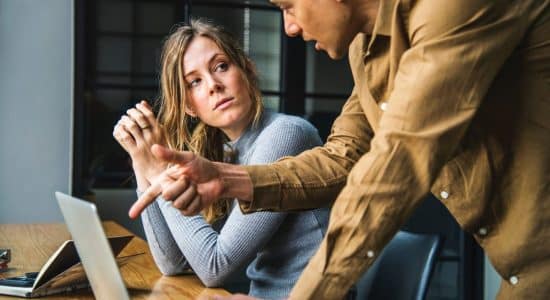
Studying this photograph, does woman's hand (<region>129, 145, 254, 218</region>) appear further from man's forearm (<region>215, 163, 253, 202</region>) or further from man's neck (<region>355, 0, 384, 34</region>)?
man's neck (<region>355, 0, 384, 34</region>)

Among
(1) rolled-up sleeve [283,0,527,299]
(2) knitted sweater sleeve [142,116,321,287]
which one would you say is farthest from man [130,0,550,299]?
(2) knitted sweater sleeve [142,116,321,287]

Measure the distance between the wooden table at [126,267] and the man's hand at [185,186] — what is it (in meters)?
0.41

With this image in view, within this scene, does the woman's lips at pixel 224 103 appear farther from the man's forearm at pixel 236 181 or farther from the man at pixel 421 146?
the man's forearm at pixel 236 181

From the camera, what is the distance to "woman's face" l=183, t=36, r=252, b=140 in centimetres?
220

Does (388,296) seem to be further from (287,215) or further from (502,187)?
(502,187)

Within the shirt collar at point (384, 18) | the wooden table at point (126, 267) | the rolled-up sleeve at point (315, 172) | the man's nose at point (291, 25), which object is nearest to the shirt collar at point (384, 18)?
the shirt collar at point (384, 18)

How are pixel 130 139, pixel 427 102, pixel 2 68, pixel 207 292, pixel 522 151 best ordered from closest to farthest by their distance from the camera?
1. pixel 427 102
2. pixel 522 151
3. pixel 207 292
4. pixel 130 139
5. pixel 2 68

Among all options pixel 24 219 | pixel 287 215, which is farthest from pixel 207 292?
pixel 24 219

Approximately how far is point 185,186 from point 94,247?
0.23m

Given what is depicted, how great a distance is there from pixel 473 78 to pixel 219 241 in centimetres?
98

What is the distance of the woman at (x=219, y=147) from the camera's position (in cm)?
191

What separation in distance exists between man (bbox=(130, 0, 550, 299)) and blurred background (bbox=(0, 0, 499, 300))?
93.0 inches

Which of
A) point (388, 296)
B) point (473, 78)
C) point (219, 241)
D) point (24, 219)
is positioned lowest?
point (24, 219)

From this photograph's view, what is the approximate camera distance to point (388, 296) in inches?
80.0
